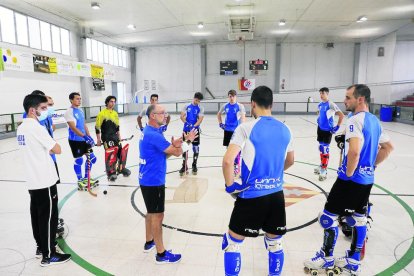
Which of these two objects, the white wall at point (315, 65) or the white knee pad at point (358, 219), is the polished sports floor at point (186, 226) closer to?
the white knee pad at point (358, 219)

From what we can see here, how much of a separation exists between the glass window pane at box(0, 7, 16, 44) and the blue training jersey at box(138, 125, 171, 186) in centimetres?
1507

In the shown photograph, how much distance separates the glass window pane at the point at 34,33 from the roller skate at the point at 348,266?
1840cm

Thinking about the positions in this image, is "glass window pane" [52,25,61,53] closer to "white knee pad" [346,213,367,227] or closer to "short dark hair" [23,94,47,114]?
"short dark hair" [23,94,47,114]

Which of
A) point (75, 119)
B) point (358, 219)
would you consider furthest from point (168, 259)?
point (75, 119)

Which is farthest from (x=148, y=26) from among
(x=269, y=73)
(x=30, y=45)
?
(x=269, y=73)

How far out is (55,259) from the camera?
3580 millimetres

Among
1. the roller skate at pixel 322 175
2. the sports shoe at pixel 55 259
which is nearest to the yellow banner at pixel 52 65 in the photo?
the sports shoe at pixel 55 259

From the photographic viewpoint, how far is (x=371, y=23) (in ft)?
63.2

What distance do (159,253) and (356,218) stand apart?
240 centimetres

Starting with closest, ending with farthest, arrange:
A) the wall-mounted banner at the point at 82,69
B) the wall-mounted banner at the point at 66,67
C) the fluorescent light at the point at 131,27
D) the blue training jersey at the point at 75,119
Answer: the blue training jersey at the point at 75,119
the wall-mounted banner at the point at 66,67
the wall-mounted banner at the point at 82,69
the fluorescent light at the point at 131,27

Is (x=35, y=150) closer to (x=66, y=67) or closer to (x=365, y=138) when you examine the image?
(x=365, y=138)

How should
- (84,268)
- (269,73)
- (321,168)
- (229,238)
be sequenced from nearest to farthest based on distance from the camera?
1. (229,238)
2. (84,268)
3. (321,168)
4. (269,73)

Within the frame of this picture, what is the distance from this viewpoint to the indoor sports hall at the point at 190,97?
3.95 metres

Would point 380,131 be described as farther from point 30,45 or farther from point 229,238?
point 30,45
